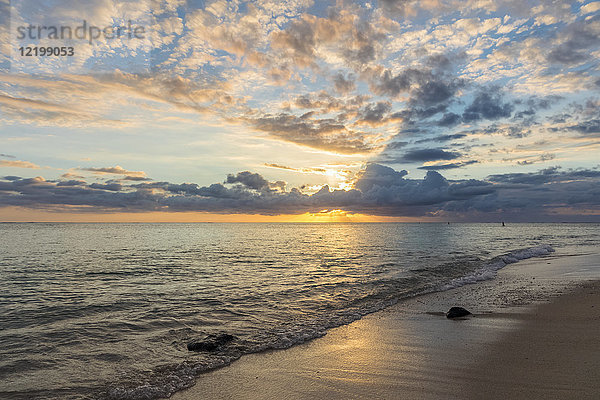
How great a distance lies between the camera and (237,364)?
984 centimetres

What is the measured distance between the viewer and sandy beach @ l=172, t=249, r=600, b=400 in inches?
303

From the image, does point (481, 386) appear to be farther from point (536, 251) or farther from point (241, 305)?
point (536, 251)

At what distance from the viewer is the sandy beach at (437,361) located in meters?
7.70

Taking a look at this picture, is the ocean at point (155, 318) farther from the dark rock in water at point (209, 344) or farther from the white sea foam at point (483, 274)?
the white sea foam at point (483, 274)

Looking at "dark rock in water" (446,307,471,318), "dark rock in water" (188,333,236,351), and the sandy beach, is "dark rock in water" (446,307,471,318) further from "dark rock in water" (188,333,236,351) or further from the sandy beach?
"dark rock in water" (188,333,236,351)

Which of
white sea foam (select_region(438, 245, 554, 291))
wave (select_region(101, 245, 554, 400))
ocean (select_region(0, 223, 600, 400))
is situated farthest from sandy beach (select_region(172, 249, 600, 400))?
white sea foam (select_region(438, 245, 554, 291))

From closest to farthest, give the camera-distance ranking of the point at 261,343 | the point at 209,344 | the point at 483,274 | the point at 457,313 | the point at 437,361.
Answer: the point at 437,361, the point at 209,344, the point at 261,343, the point at 457,313, the point at 483,274

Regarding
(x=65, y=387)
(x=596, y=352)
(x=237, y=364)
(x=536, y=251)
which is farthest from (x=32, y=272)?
(x=536, y=251)

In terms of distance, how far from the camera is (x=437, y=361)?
9.45 m

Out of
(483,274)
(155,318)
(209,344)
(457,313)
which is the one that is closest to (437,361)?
(457,313)

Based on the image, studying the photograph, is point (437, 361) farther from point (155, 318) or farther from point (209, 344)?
point (155, 318)

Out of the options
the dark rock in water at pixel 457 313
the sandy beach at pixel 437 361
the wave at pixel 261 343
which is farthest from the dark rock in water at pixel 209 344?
the dark rock in water at pixel 457 313

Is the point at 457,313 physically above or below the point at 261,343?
above

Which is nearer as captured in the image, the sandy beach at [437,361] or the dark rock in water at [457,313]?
the sandy beach at [437,361]
